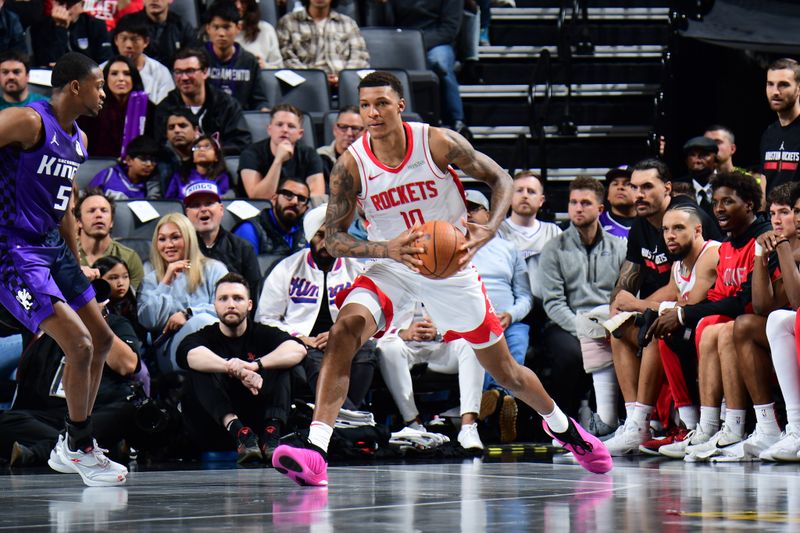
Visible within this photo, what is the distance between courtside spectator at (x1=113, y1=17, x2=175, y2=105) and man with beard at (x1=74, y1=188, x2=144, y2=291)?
6.89ft

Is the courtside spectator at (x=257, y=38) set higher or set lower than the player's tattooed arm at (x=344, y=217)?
higher

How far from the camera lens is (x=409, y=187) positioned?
5.79m

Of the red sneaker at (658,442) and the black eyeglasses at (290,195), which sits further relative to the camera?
the black eyeglasses at (290,195)

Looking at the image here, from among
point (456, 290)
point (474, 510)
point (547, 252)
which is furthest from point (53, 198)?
point (547, 252)

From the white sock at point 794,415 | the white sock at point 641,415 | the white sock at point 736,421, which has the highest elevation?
the white sock at point 794,415

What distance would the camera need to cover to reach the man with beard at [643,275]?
26.4 feet

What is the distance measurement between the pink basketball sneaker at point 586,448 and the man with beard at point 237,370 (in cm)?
205

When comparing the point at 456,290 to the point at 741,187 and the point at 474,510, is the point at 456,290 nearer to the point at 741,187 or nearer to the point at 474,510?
the point at 474,510

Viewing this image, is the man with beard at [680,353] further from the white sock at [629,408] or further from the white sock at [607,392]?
the white sock at [607,392]

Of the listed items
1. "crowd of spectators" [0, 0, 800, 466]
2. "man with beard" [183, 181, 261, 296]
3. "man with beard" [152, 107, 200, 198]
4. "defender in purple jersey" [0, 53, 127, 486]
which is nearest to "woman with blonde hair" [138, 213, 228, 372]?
"crowd of spectators" [0, 0, 800, 466]

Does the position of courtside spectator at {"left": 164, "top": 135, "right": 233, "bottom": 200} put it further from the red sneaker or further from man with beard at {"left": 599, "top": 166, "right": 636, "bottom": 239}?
the red sneaker

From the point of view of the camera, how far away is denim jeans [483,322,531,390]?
8.82m

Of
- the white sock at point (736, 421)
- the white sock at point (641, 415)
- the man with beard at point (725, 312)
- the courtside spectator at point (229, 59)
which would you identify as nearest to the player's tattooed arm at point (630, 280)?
the man with beard at point (725, 312)

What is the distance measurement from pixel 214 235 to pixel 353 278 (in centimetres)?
107
